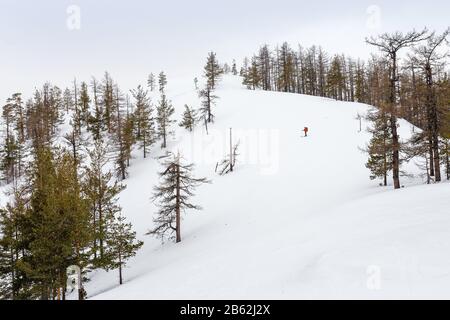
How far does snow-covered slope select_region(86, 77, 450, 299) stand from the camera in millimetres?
9242

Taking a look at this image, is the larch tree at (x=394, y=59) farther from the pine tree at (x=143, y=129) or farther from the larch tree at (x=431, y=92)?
the pine tree at (x=143, y=129)

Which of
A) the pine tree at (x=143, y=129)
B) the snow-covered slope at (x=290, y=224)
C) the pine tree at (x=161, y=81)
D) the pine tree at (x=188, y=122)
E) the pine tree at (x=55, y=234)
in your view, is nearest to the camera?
the snow-covered slope at (x=290, y=224)

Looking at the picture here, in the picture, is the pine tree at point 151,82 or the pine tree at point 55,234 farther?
the pine tree at point 151,82

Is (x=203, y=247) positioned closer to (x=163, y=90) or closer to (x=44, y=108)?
(x=44, y=108)

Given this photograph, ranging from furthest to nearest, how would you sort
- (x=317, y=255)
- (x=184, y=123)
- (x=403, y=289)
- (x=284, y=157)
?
(x=184, y=123) < (x=284, y=157) < (x=317, y=255) < (x=403, y=289)

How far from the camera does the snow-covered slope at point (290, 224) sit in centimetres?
924

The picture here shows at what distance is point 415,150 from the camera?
21312 mm

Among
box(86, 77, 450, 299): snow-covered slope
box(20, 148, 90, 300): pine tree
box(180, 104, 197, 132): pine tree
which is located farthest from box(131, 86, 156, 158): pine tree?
box(20, 148, 90, 300): pine tree

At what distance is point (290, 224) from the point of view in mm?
20297

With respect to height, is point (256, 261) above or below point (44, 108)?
below

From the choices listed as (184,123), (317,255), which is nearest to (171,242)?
(317,255)

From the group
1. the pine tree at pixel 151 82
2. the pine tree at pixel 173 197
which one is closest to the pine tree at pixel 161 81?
the pine tree at pixel 151 82
